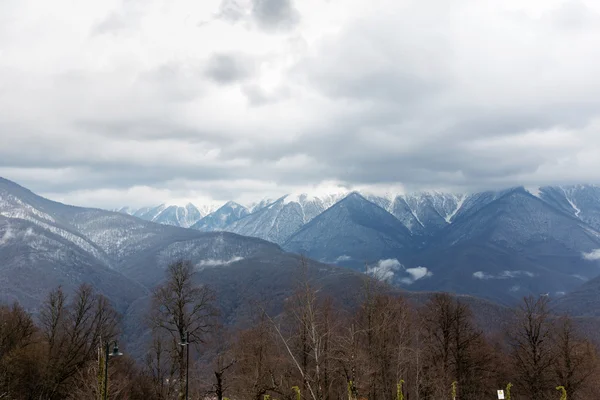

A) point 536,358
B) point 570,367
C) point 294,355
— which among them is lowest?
point 570,367

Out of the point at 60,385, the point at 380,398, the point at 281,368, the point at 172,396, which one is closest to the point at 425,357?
the point at 380,398

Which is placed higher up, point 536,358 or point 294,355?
point 294,355

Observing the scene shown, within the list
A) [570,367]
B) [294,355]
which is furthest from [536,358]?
[294,355]

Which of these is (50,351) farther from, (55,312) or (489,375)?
(489,375)

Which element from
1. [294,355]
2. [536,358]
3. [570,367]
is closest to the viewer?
[294,355]

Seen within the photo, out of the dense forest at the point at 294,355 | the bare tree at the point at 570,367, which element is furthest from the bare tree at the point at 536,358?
the bare tree at the point at 570,367

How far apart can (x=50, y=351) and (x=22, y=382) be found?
7.59 m

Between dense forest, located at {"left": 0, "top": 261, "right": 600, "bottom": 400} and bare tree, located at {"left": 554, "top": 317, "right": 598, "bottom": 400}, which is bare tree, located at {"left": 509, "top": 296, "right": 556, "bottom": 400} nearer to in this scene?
dense forest, located at {"left": 0, "top": 261, "right": 600, "bottom": 400}

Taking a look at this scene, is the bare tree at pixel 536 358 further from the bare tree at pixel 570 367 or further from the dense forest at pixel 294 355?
the bare tree at pixel 570 367

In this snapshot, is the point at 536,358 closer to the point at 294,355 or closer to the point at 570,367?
the point at 570,367

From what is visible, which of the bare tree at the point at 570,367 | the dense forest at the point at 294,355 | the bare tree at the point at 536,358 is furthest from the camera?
the bare tree at the point at 570,367

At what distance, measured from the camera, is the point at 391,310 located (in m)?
49.7

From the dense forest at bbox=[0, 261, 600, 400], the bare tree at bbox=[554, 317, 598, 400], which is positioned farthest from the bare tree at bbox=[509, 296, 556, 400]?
the bare tree at bbox=[554, 317, 598, 400]

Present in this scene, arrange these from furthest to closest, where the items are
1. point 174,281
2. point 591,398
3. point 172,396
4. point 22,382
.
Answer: point 591,398 < point 22,382 < point 172,396 < point 174,281
